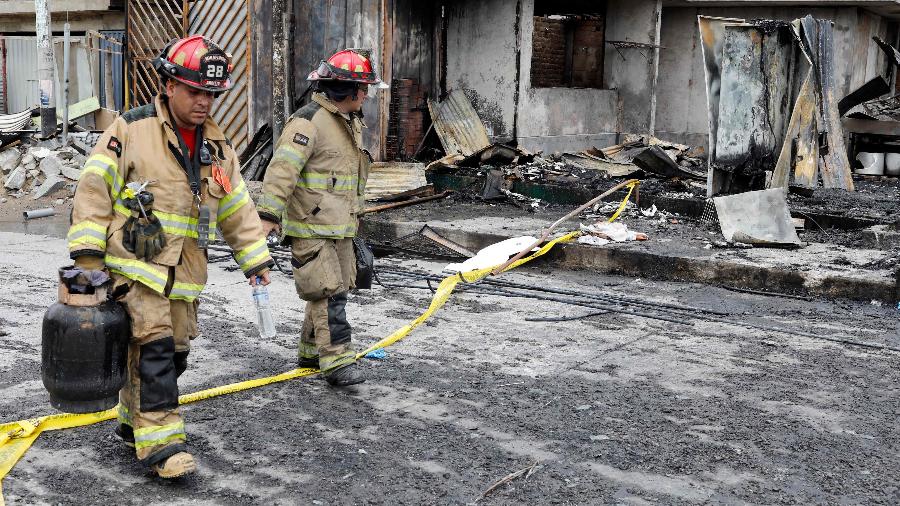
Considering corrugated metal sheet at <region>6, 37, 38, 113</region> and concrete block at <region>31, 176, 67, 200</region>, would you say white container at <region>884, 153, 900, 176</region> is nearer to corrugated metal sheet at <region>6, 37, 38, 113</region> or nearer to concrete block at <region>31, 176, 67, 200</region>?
concrete block at <region>31, 176, 67, 200</region>

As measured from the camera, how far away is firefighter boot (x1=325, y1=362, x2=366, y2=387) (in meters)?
5.15

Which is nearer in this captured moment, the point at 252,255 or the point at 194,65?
the point at 194,65

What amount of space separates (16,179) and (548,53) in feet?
32.2

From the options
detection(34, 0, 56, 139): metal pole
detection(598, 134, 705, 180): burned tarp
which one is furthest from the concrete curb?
detection(34, 0, 56, 139): metal pole

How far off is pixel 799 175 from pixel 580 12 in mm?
7238

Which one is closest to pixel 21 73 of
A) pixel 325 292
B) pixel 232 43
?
pixel 232 43

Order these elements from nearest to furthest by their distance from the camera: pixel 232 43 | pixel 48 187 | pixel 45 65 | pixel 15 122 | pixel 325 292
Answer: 1. pixel 325 292
2. pixel 48 187
3. pixel 232 43
4. pixel 45 65
5. pixel 15 122

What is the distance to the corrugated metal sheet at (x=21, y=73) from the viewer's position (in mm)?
20016

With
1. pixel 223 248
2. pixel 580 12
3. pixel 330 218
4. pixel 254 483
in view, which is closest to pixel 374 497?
pixel 254 483

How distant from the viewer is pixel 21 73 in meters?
20.2

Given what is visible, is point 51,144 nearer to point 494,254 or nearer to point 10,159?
point 10,159

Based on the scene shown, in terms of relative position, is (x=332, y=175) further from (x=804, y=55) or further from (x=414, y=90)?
(x=414, y=90)

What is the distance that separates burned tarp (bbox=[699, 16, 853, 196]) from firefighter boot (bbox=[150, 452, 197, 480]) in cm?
793

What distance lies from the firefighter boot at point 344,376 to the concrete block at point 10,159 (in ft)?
38.7
